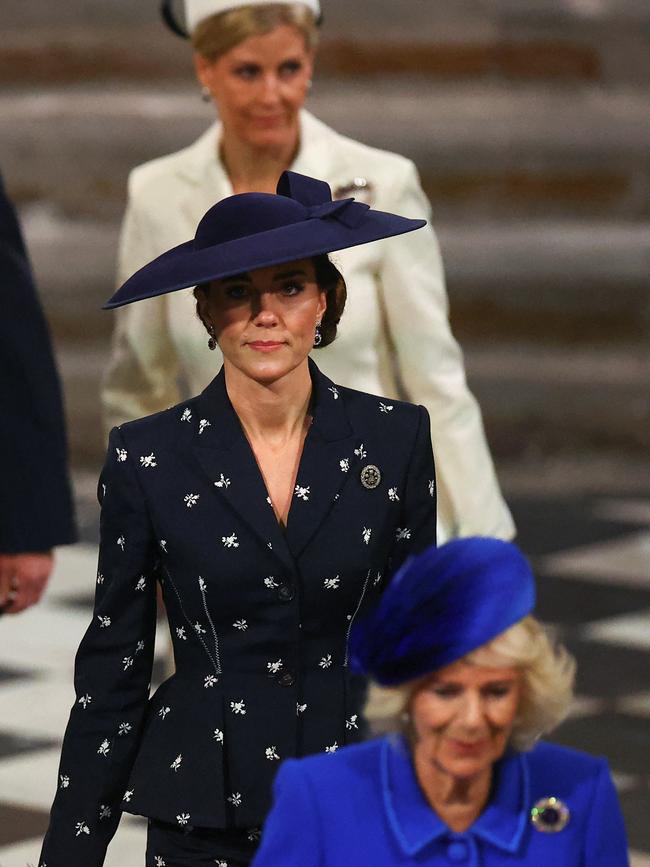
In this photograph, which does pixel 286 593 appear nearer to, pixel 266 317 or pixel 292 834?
pixel 266 317

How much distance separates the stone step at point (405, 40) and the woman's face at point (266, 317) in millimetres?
5550

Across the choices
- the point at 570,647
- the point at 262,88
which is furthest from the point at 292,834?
the point at 570,647

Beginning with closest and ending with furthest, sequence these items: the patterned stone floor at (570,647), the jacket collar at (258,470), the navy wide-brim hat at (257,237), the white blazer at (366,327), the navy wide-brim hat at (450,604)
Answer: the navy wide-brim hat at (450,604)
the navy wide-brim hat at (257,237)
the jacket collar at (258,470)
the white blazer at (366,327)
the patterned stone floor at (570,647)

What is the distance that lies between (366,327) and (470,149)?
4.31m

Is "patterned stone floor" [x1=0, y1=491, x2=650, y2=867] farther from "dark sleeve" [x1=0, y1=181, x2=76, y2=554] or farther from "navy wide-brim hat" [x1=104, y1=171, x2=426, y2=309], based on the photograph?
"navy wide-brim hat" [x1=104, y1=171, x2=426, y2=309]

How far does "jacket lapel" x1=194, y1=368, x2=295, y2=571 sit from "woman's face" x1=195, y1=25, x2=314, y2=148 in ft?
4.78

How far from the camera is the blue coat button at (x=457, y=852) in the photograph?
2072mm

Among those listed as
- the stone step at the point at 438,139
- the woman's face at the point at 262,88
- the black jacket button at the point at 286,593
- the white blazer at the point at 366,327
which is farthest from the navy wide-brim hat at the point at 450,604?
the stone step at the point at 438,139

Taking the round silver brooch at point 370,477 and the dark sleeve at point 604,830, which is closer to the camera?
the dark sleeve at point 604,830

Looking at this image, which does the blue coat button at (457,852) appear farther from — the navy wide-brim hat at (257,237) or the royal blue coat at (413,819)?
the navy wide-brim hat at (257,237)

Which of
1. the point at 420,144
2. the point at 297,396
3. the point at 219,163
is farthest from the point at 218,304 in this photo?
the point at 420,144

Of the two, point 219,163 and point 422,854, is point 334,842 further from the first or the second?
point 219,163

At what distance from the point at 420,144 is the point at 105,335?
1.37 metres

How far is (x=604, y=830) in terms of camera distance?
2.10m
